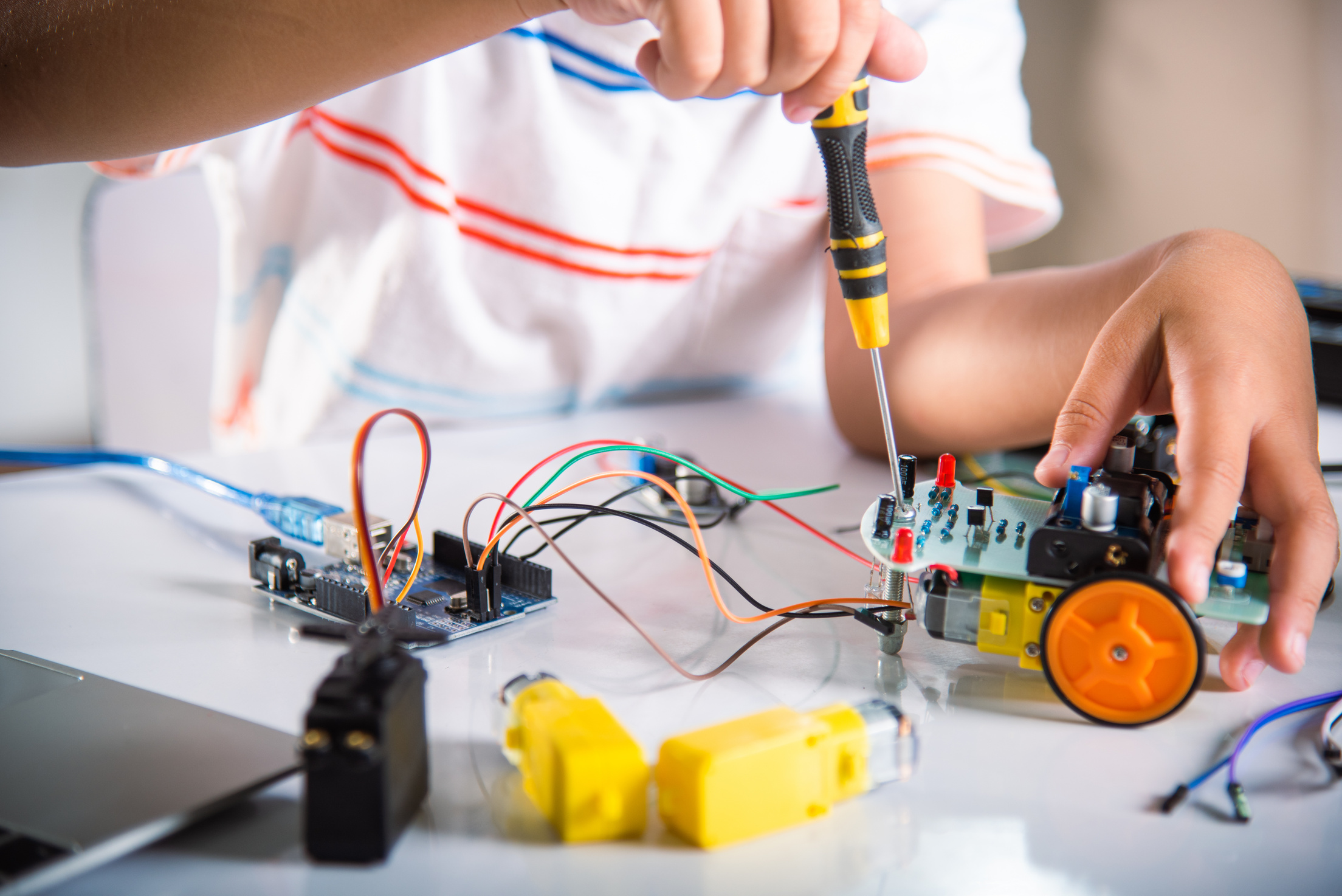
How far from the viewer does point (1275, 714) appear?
0.42 m

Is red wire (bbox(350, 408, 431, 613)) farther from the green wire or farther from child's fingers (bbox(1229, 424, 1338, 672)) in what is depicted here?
child's fingers (bbox(1229, 424, 1338, 672))

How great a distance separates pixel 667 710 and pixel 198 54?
1.59 feet

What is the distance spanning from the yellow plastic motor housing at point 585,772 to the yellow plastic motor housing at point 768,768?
14 millimetres

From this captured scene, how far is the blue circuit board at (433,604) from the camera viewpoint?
49 cm

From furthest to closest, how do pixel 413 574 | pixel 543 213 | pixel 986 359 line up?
pixel 543 213
pixel 986 359
pixel 413 574

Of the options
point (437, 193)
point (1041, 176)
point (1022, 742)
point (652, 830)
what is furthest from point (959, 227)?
point (652, 830)

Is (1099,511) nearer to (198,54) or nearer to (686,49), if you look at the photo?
(686,49)

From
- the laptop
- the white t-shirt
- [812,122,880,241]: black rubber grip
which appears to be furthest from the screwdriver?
the white t-shirt

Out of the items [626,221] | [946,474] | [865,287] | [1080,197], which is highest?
[1080,197]

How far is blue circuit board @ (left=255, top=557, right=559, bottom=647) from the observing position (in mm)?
488

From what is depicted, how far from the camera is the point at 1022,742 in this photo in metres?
0.40

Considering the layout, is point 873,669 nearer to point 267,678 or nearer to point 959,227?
point 267,678

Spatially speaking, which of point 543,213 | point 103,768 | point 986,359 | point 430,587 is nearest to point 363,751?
point 103,768

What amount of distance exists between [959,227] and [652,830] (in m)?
0.74
